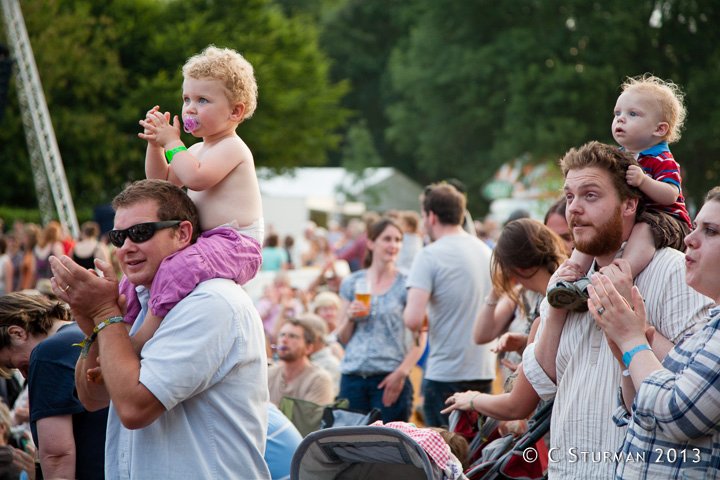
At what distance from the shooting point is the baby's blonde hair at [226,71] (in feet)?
10.8

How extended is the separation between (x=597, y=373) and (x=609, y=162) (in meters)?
0.71

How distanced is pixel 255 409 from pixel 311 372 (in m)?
3.81

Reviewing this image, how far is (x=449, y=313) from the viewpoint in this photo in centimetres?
636

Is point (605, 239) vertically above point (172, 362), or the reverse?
point (605, 239)

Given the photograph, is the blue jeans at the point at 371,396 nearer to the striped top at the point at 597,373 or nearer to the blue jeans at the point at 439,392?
the blue jeans at the point at 439,392

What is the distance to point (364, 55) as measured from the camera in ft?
172

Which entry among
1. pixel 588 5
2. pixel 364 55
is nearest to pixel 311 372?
pixel 588 5

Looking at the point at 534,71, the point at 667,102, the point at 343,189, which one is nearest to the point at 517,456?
the point at 667,102

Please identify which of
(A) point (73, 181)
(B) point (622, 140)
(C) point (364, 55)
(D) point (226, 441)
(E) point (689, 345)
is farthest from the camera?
(C) point (364, 55)

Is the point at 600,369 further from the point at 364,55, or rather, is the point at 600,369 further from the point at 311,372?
the point at 364,55

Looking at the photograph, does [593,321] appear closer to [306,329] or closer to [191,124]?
[191,124]

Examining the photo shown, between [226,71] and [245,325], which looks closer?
[245,325]

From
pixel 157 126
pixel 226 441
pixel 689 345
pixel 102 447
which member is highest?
pixel 157 126

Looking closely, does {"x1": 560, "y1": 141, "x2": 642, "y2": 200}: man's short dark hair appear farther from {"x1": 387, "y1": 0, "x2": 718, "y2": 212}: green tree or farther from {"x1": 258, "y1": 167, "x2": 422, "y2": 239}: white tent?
{"x1": 258, "y1": 167, "x2": 422, "y2": 239}: white tent
